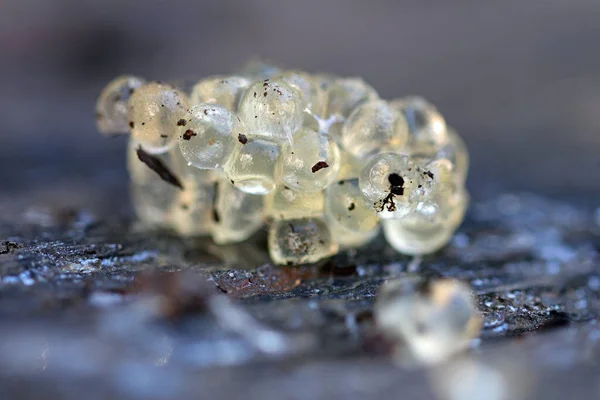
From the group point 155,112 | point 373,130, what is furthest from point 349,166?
point 155,112

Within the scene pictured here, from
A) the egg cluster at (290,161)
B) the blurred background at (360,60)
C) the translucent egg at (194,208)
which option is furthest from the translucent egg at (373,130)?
the blurred background at (360,60)

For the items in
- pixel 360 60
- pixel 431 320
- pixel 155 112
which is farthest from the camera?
pixel 360 60

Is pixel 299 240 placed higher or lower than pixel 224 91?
lower

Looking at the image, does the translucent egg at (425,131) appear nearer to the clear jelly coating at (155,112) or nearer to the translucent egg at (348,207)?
the translucent egg at (348,207)

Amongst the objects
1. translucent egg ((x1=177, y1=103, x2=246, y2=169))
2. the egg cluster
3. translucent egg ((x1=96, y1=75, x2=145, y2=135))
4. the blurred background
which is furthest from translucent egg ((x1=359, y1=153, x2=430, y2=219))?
the blurred background

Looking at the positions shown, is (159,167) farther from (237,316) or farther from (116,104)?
(237,316)

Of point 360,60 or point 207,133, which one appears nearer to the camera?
point 207,133

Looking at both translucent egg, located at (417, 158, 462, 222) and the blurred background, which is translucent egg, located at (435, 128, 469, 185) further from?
the blurred background
